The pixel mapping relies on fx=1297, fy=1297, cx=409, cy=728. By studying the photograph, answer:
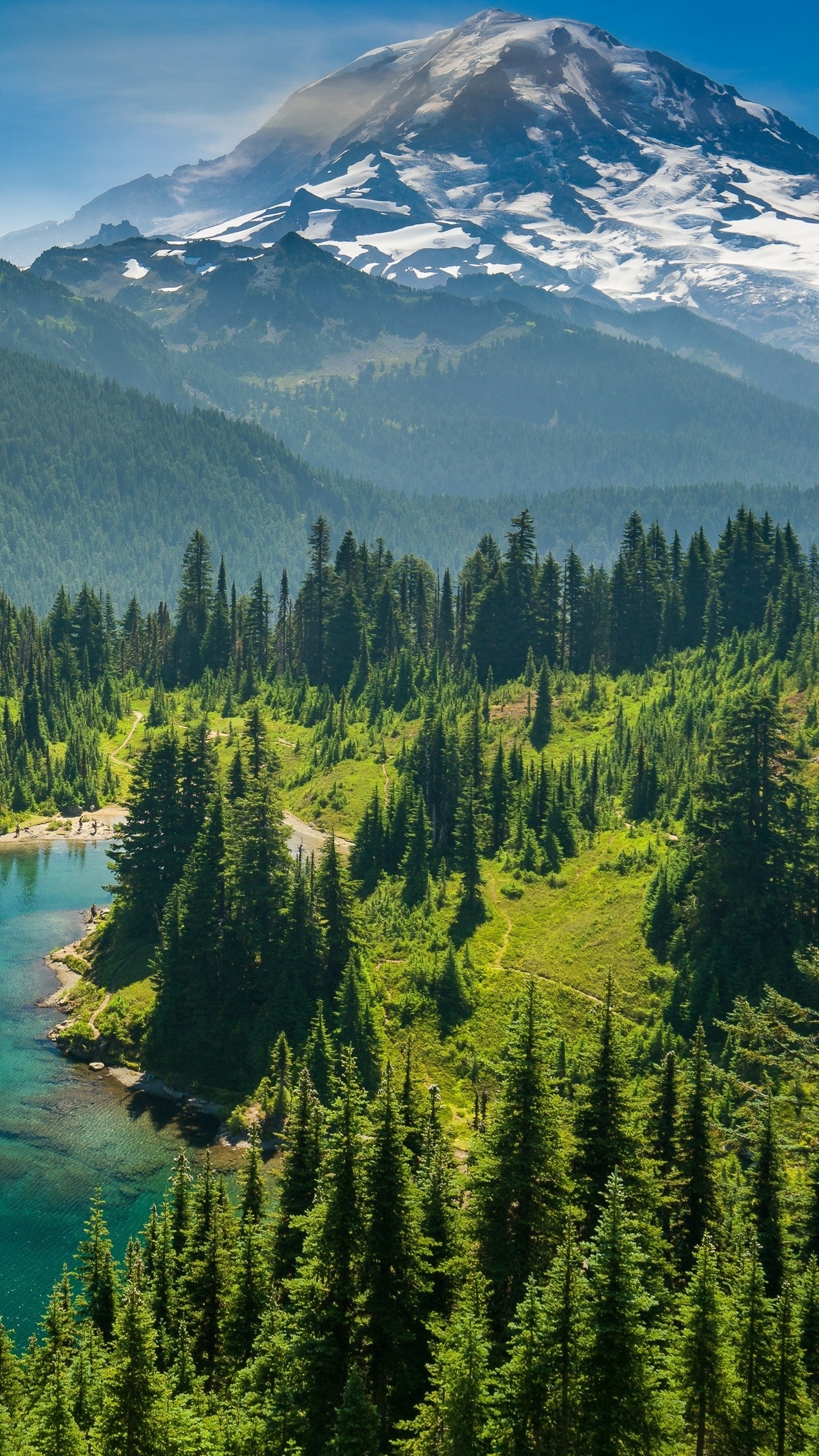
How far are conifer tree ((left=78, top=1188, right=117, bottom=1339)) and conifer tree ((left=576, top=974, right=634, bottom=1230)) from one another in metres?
18.4

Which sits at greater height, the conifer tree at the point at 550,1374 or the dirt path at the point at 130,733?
the dirt path at the point at 130,733

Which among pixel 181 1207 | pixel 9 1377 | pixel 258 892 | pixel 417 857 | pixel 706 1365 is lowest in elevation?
pixel 9 1377

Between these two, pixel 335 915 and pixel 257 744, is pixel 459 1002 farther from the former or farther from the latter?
pixel 257 744

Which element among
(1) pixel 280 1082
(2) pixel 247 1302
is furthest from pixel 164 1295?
(1) pixel 280 1082

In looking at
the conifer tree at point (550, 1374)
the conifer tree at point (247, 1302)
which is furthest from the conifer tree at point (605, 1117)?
the conifer tree at point (247, 1302)

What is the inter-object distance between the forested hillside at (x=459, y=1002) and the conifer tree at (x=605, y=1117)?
0.44 ft

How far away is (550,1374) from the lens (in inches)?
1378

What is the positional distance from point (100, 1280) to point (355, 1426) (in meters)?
15.2

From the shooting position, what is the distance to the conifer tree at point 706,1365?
122 feet

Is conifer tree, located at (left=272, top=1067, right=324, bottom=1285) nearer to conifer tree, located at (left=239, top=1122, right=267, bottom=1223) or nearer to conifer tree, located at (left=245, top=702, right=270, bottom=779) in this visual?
conifer tree, located at (left=239, top=1122, right=267, bottom=1223)

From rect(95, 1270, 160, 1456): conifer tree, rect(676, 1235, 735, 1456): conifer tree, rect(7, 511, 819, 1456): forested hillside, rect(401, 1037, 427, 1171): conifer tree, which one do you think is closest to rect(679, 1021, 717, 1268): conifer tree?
rect(7, 511, 819, 1456): forested hillside

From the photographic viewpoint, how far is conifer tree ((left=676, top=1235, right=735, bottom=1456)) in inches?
1468

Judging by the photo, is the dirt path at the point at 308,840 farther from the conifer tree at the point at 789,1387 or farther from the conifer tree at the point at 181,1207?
the conifer tree at the point at 789,1387

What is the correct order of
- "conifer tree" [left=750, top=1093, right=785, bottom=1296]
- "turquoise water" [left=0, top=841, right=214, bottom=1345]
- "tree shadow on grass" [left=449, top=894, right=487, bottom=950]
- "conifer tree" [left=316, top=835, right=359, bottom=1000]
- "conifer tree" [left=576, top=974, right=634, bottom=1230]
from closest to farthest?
1. "conifer tree" [left=750, top=1093, right=785, bottom=1296]
2. "conifer tree" [left=576, top=974, right=634, bottom=1230]
3. "turquoise water" [left=0, top=841, right=214, bottom=1345]
4. "conifer tree" [left=316, top=835, right=359, bottom=1000]
5. "tree shadow on grass" [left=449, top=894, right=487, bottom=950]
